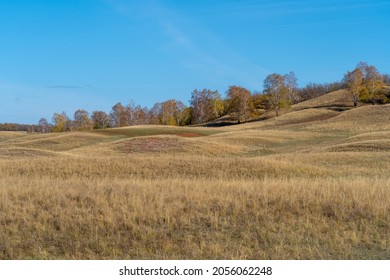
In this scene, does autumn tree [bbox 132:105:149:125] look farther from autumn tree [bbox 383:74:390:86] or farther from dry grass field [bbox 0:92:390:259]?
dry grass field [bbox 0:92:390:259]

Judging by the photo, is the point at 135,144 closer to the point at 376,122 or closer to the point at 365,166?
the point at 365,166

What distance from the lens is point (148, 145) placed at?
1720 inches

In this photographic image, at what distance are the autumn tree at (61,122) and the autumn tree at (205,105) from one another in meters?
52.6

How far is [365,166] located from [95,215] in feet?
63.8

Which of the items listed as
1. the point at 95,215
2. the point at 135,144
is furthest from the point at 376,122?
the point at 95,215

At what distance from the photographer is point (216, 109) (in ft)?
421

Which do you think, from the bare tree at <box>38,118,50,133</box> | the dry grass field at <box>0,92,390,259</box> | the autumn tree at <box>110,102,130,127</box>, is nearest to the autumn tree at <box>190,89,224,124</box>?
the autumn tree at <box>110,102,130,127</box>

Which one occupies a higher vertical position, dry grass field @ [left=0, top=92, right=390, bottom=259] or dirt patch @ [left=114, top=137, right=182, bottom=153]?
dirt patch @ [left=114, top=137, right=182, bottom=153]

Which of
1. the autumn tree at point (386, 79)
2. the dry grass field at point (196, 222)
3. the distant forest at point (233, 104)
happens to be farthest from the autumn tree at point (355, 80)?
the dry grass field at point (196, 222)

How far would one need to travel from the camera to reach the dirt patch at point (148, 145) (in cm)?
4169

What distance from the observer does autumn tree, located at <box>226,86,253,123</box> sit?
4087 inches

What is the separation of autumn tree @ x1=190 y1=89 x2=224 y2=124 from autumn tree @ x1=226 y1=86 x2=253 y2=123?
1904 cm

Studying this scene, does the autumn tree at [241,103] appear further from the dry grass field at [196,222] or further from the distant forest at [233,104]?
the dry grass field at [196,222]

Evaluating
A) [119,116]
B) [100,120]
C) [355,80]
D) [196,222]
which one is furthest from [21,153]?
[100,120]
